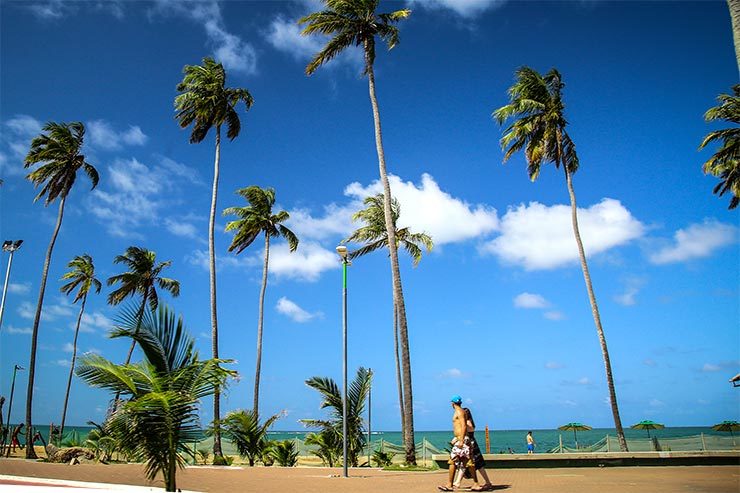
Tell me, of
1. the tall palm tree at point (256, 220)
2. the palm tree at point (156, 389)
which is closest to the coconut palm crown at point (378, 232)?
the tall palm tree at point (256, 220)

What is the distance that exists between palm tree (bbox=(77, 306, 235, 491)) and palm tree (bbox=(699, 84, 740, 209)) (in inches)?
1066

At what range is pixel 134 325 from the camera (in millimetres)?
9031

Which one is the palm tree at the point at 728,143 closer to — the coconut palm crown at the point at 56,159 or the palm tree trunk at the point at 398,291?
the palm tree trunk at the point at 398,291

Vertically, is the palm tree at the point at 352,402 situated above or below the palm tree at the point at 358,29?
below

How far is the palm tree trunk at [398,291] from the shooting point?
18703 millimetres

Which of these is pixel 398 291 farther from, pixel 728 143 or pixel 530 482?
pixel 728 143

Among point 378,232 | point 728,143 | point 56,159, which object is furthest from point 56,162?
point 728,143

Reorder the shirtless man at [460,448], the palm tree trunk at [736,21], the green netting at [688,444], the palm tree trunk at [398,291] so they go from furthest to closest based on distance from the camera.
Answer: the green netting at [688,444], the palm tree trunk at [398,291], the shirtless man at [460,448], the palm tree trunk at [736,21]

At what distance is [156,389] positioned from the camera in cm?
879

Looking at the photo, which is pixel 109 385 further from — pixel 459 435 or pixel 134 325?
pixel 459 435

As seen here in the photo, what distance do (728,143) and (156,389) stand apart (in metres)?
28.8

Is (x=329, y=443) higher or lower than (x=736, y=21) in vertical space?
lower

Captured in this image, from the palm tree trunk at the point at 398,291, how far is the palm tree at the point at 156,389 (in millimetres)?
10189

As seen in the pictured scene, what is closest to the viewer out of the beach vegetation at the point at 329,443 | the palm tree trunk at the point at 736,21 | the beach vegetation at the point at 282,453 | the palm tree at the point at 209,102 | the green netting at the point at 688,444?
the palm tree trunk at the point at 736,21
